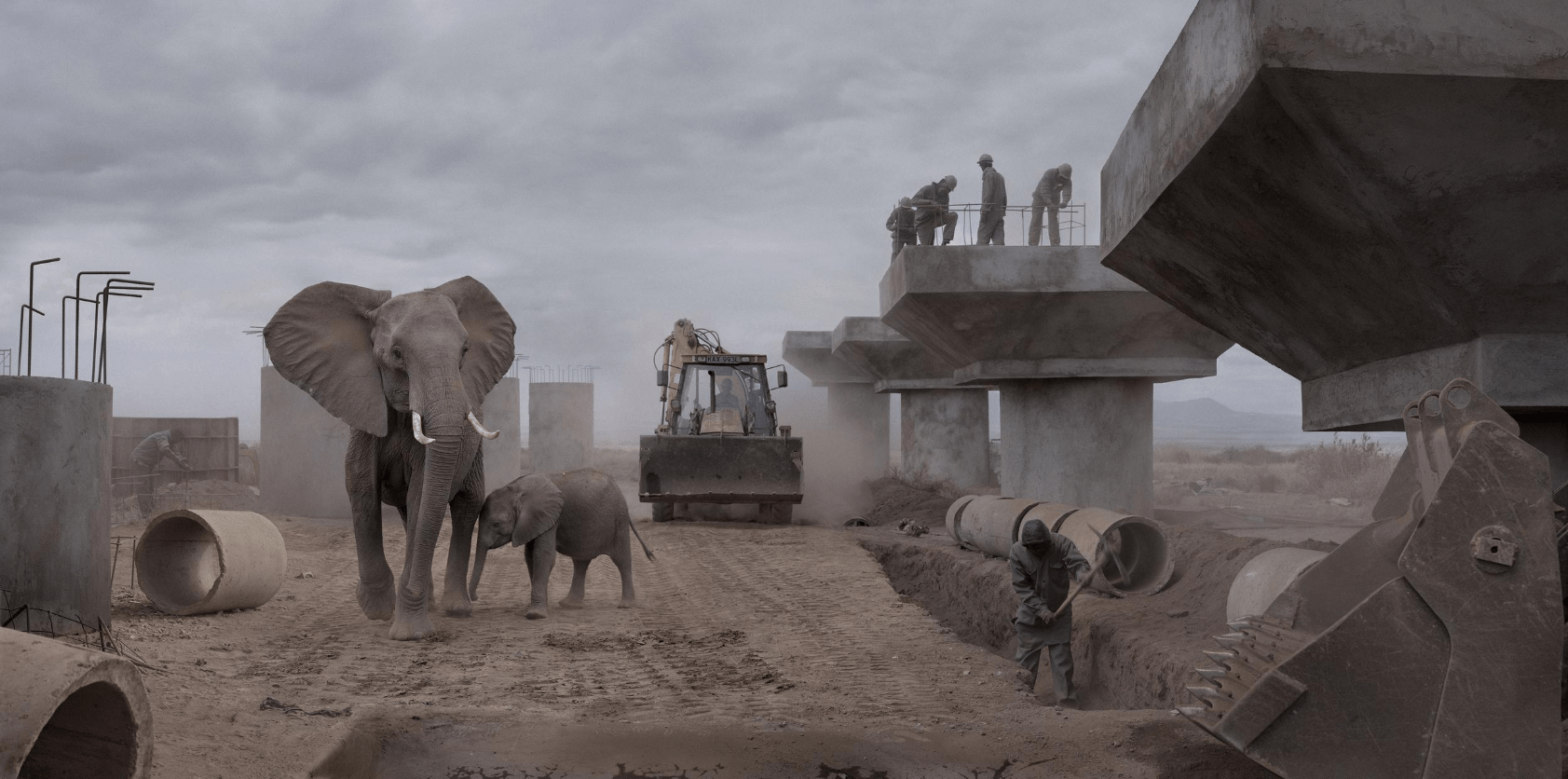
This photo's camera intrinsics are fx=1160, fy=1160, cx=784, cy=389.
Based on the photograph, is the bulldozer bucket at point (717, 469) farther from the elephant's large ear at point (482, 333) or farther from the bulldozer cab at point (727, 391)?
the elephant's large ear at point (482, 333)

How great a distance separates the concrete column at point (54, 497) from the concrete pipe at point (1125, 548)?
263 inches

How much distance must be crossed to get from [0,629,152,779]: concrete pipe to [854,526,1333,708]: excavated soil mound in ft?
17.9

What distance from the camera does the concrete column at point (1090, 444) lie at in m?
13.9

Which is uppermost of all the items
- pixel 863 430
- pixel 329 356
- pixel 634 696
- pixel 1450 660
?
pixel 329 356

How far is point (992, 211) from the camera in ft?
46.8

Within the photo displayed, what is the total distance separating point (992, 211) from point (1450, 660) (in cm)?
1079

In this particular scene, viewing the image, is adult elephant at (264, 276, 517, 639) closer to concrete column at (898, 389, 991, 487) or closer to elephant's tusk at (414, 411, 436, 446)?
elephant's tusk at (414, 411, 436, 446)

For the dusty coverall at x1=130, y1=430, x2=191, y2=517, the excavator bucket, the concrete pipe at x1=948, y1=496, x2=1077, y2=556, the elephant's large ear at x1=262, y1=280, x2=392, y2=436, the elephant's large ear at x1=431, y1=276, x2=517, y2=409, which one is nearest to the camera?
the excavator bucket

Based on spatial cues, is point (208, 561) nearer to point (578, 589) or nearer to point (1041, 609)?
point (578, 589)

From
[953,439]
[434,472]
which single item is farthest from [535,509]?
[953,439]

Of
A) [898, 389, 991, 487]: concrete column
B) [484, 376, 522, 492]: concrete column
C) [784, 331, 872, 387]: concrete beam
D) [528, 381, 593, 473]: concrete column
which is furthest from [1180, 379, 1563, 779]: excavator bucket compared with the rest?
[528, 381, 593, 473]: concrete column

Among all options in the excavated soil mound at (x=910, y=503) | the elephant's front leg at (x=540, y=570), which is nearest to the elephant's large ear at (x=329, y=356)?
the elephant's front leg at (x=540, y=570)

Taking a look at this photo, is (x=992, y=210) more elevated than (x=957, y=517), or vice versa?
(x=992, y=210)

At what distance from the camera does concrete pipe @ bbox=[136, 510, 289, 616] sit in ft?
28.3
